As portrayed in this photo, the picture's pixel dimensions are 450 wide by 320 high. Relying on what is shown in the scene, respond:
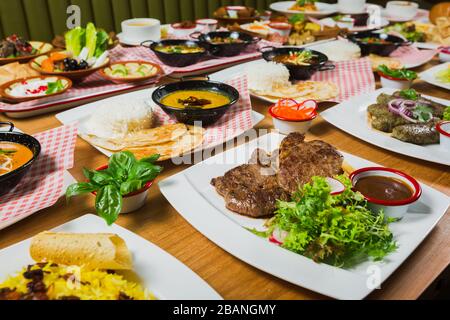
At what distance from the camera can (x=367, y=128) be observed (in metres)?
2.20

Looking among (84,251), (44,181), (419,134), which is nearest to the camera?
(84,251)

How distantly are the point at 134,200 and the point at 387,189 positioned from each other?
39.2 inches

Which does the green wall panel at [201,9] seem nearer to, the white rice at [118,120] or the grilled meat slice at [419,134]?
the white rice at [118,120]

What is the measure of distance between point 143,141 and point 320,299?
A: 44.8 inches

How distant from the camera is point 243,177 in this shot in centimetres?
165

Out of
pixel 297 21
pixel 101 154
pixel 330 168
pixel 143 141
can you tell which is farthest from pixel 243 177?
pixel 297 21

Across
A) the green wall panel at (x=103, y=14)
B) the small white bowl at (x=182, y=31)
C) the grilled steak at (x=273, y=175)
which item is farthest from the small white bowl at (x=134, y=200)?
the green wall panel at (x=103, y=14)

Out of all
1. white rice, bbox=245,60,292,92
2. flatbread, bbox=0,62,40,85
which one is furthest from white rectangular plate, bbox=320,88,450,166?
flatbread, bbox=0,62,40,85

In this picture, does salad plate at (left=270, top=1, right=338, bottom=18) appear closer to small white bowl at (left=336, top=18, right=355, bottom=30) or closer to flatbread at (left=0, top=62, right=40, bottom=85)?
small white bowl at (left=336, top=18, right=355, bottom=30)

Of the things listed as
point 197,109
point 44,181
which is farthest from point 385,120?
point 44,181

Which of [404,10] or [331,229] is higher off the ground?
[404,10]

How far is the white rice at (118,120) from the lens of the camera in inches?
81.7

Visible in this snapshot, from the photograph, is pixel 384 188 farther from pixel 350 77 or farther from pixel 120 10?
pixel 120 10
